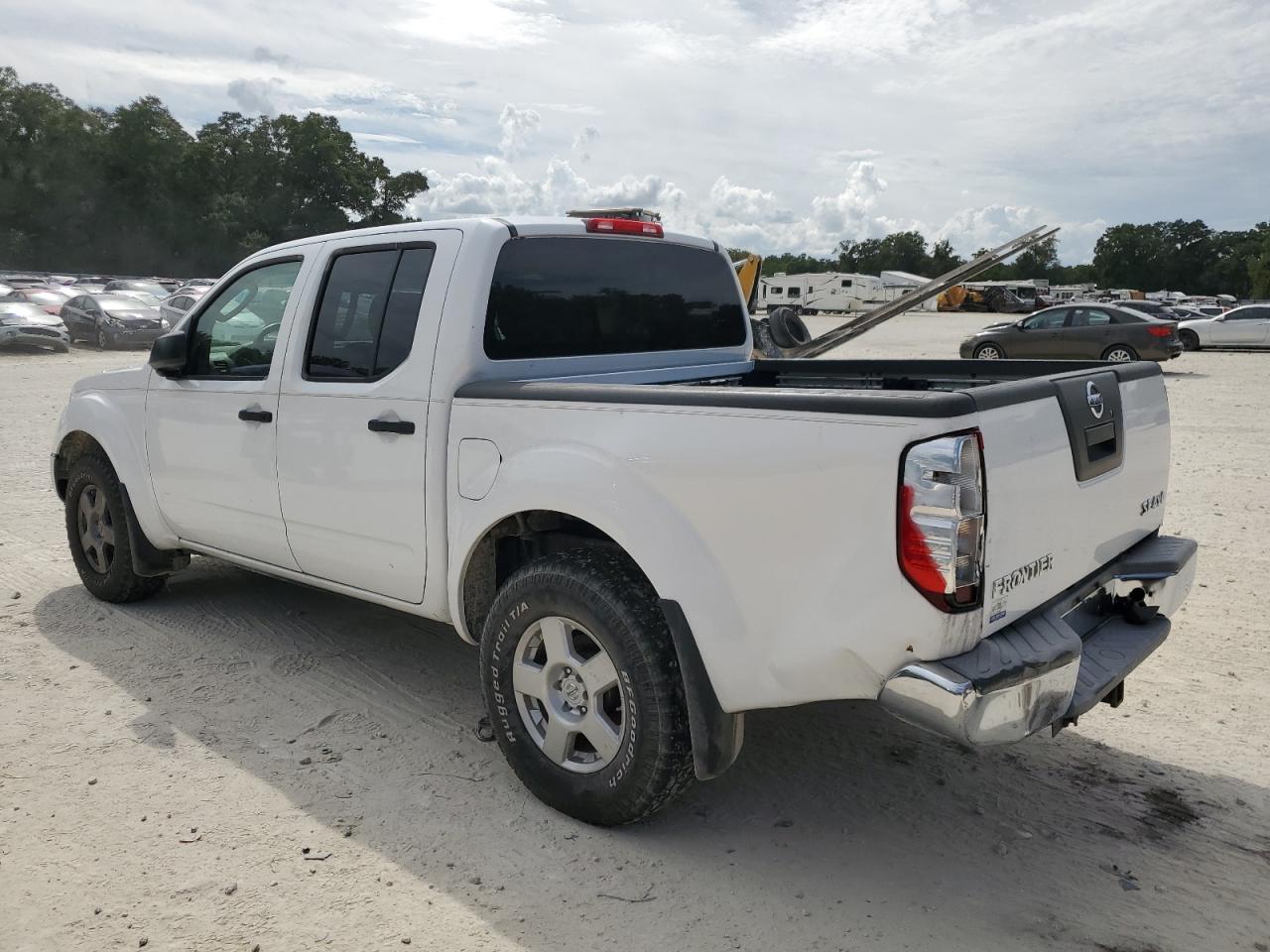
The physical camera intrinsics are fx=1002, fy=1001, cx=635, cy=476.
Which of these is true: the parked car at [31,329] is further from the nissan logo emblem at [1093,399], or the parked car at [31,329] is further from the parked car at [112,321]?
the nissan logo emblem at [1093,399]

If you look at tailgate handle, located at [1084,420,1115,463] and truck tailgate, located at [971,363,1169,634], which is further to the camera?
tailgate handle, located at [1084,420,1115,463]

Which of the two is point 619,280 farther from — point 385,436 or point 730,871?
point 730,871

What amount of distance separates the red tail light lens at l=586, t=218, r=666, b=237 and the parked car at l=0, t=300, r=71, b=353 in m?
24.7

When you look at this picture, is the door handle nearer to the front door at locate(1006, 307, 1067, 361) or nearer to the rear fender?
the rear fender

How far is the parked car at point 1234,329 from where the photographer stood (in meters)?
27.7

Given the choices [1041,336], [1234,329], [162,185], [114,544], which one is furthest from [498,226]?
[162,185]

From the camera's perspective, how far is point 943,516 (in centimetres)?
246

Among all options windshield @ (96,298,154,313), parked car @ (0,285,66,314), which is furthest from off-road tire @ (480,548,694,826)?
parked car @ (0,285,66,314)

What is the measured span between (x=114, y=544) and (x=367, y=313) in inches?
95.1

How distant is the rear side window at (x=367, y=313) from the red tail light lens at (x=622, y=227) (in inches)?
26.8

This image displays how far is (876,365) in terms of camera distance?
14.9ft

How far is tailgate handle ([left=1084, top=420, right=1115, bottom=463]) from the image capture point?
3.04 metres

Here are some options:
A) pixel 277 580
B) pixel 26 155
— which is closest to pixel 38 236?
pixel 26 155

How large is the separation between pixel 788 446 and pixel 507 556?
147 centimetres
